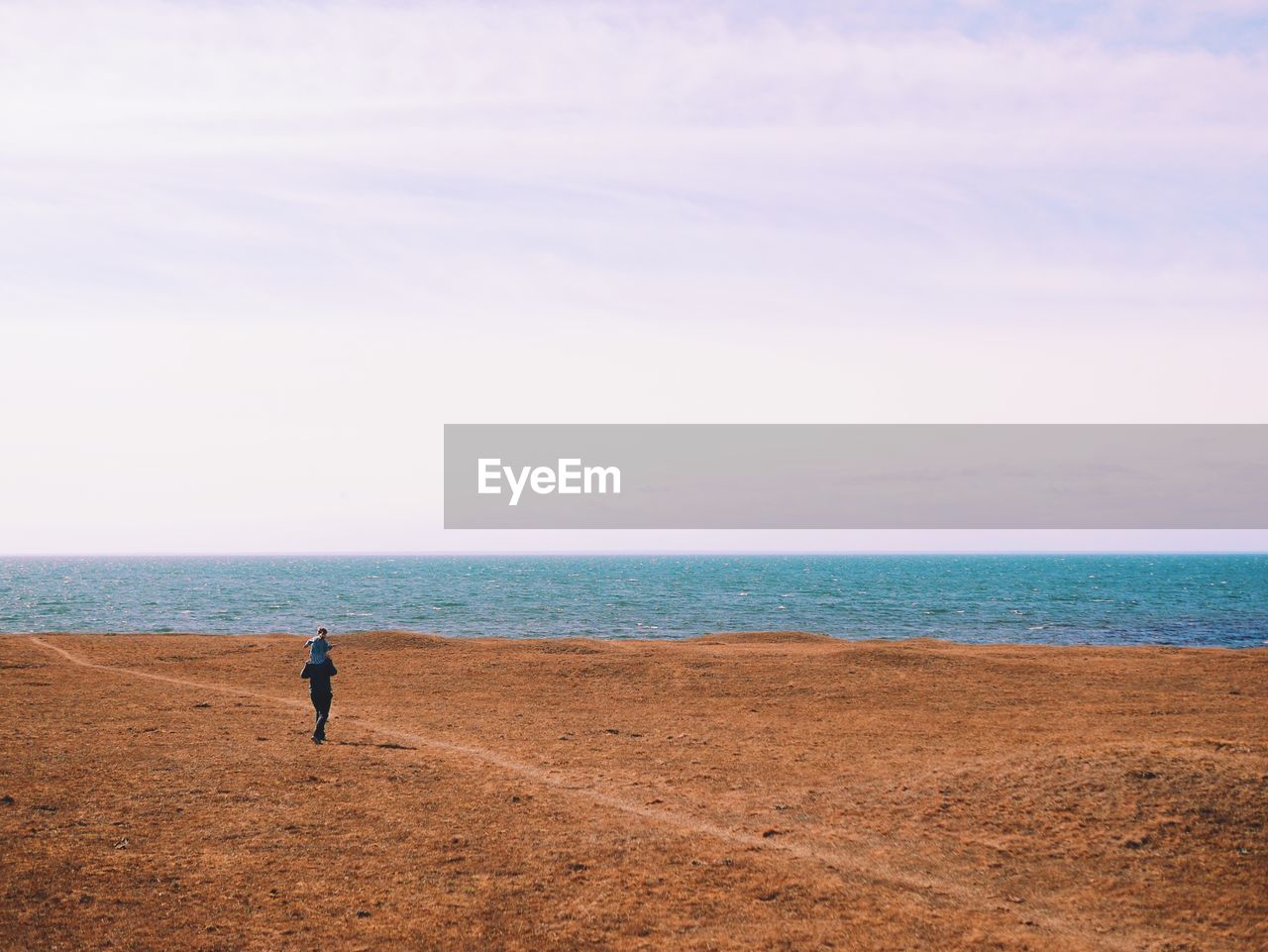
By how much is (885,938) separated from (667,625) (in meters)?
64.3

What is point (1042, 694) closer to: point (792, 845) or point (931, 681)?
point (931, 681)

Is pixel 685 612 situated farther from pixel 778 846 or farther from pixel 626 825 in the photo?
pixel 778 846

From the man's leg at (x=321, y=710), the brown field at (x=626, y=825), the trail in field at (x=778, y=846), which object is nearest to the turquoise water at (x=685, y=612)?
the brown field at (x=626, y=825)

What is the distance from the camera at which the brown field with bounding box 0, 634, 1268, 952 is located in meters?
12.1

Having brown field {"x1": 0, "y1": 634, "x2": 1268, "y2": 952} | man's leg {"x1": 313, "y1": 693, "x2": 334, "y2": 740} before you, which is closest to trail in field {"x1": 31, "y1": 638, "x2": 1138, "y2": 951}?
brown field {"x1": 0, "y1": 634, "x2": 1268, "y2": 952}

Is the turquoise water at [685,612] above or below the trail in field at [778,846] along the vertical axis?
below

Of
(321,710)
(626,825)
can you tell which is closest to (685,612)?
(321,710)

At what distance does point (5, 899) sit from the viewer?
11.8m

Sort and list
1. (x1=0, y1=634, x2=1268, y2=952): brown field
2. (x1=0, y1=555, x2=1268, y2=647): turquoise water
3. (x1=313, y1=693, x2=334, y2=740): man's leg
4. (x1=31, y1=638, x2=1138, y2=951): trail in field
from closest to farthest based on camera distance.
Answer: (x1=0, y1=634, x2=1268, y2=952): brown field, (x1=31, y1=638, x2=1138, y2=951): trail in field, (x1=313, y1=693, x2=334, y2=740): man's leg, (x1=0, y1=555, x2=1268, y2=647): turquoise water

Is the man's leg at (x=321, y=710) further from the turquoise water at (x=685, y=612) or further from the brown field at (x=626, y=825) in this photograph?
the turquoise water at (x=685, y=612)

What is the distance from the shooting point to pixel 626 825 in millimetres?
16172

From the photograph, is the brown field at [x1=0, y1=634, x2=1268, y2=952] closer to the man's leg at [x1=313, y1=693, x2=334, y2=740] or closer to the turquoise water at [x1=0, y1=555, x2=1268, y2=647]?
the man's leg at [x1=313, y1=693, x2=334, y2=740]

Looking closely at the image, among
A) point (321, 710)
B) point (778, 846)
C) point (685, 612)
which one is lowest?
point (685, 612)

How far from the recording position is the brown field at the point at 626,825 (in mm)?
12141
